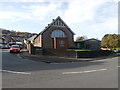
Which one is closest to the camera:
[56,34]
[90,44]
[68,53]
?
[68,53]

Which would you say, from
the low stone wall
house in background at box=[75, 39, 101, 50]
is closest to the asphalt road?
the low stone wall

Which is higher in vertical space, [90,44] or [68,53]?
[90,44]

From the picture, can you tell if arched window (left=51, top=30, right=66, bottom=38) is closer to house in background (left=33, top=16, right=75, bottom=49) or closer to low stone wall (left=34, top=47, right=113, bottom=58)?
house in background (left=33, top=16, right=75, bottom=49)

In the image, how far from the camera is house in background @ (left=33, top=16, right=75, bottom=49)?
28.4 m

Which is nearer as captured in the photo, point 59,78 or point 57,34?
point 59,78

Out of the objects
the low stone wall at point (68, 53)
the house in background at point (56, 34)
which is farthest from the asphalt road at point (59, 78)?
the house in background at point (56, 34)

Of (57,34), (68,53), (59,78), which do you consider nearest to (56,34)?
(57,34)

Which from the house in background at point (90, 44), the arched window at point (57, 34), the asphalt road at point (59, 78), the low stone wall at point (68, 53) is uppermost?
the arched window at point (57, 34)

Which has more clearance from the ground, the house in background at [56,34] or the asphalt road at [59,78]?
the house in background at [56,34]

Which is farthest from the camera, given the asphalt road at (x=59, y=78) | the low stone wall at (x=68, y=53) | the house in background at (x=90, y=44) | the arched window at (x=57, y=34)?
the house in background at (x=90, y=44)

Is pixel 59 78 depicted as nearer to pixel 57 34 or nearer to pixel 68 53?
pixel 68 53

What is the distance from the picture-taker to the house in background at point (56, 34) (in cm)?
2843

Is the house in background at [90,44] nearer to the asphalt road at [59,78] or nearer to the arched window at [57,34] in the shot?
the arched window at [57,34]

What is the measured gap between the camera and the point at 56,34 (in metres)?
31.8
